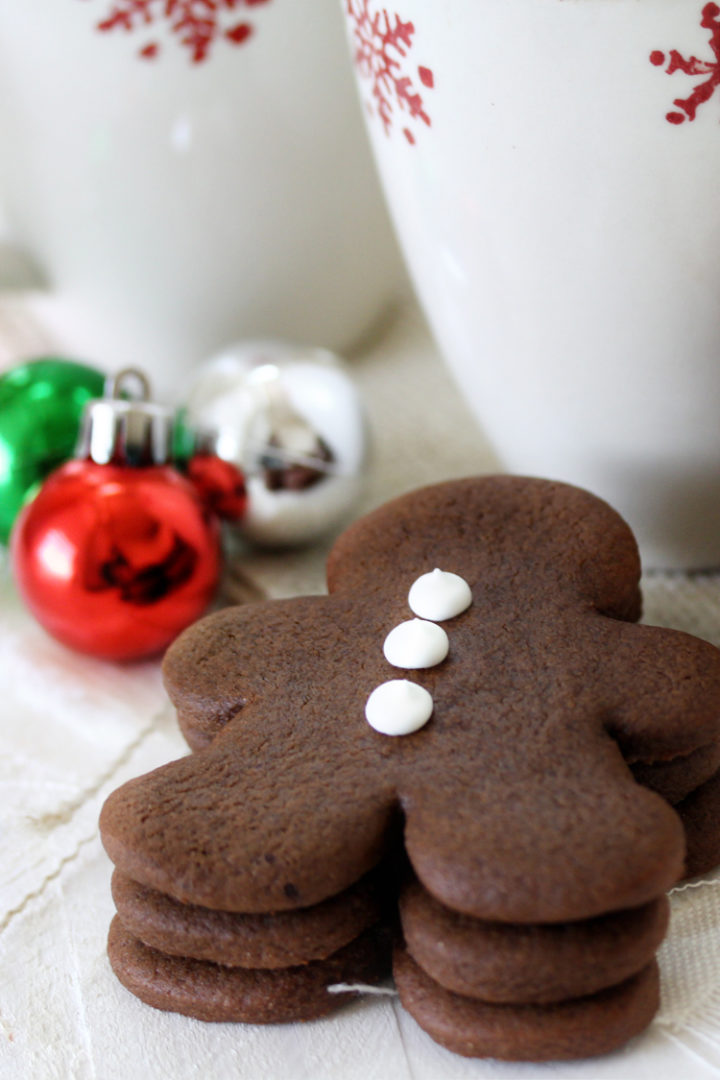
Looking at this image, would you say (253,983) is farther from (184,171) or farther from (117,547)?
(184,171)

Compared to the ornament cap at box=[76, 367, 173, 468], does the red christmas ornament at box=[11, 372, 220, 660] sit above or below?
below

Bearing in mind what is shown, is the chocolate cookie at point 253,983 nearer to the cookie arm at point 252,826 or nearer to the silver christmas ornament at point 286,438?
the cookie arm at point 252,826

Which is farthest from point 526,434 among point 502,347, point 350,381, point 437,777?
point 437,777

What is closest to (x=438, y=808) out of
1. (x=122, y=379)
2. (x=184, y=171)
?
(x=122, y=379)

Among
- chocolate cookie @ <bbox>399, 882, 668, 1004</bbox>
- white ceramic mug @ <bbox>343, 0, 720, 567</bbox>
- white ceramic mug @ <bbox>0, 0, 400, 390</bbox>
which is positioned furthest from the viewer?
white ceramic mug @ <bbox>0, 0, 400, 390</bbox>

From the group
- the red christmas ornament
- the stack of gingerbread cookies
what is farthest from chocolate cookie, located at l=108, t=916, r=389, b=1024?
the red christmas ornament

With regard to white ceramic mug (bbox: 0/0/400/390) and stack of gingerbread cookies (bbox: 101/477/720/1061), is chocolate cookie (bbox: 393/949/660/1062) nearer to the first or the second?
stack of gingerbread cookies (bbox: 101/477/720/1061)

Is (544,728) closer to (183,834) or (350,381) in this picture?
(183,834)
